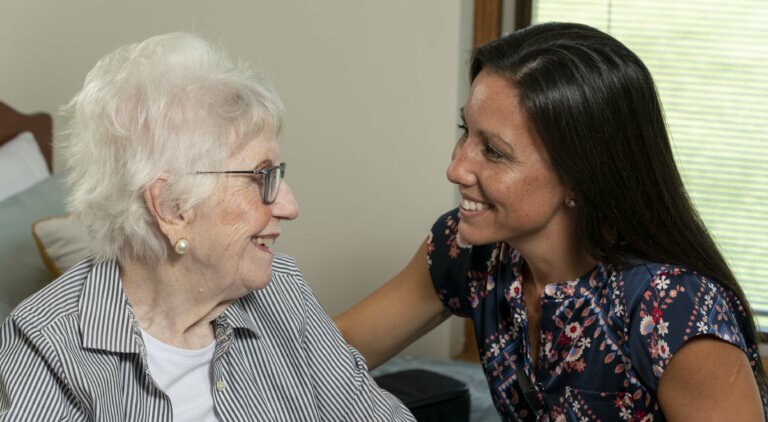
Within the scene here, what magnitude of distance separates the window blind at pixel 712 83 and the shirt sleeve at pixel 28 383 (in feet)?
5.88

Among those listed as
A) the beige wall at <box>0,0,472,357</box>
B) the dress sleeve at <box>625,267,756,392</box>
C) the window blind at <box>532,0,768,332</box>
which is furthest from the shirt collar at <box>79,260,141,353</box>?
the window blind at <box>532,0,768,332</box>

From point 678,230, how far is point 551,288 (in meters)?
0.24

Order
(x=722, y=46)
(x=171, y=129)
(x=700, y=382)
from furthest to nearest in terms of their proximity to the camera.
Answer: (x=722, y=46) < (x=700, y=382) < (x=171, y=129)

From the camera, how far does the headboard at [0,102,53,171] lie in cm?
286

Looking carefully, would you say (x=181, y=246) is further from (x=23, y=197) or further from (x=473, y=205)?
(x=23, y=197)

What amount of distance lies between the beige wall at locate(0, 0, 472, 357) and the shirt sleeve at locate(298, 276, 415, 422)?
1016 mm

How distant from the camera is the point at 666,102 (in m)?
2.79

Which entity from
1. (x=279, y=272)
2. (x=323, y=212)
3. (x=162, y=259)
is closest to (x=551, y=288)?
(x=279, y=272)

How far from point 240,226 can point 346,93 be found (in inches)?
51.7

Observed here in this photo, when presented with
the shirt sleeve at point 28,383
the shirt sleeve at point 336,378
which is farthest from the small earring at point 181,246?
the shirt sleeve at point 336,378

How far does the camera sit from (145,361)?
1499 millimetres

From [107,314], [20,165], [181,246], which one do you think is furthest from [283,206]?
[20,165]

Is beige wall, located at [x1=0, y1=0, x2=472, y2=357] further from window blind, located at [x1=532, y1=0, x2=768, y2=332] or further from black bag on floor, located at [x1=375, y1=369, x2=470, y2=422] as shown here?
black bag on floor, located at [x1=375, y1=369, x2=470, y2=422]

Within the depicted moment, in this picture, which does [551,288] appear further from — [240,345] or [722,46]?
[722,46]
